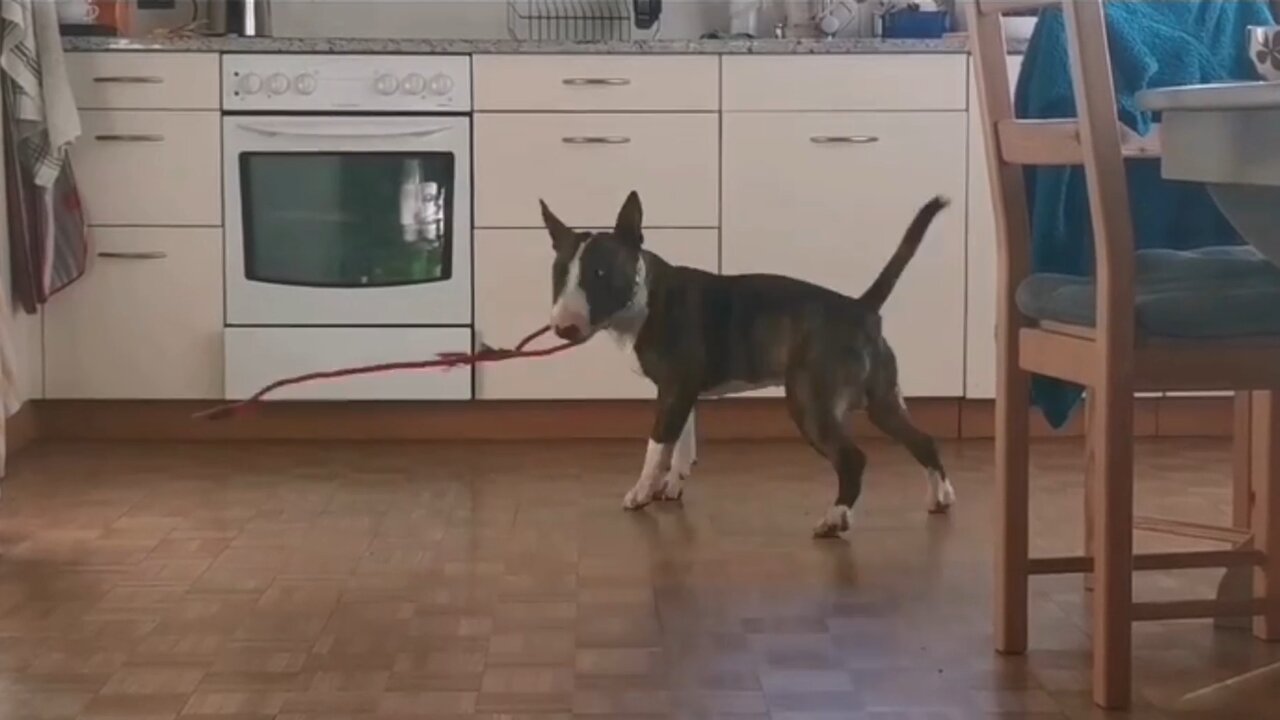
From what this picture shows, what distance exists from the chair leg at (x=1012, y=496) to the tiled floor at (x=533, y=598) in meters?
0.06

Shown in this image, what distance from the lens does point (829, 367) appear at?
306 centimetres

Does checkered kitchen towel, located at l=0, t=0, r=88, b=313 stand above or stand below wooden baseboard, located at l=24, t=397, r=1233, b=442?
above

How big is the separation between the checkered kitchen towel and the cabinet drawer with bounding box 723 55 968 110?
155 cm

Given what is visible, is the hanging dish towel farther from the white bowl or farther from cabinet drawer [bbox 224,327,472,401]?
the white bowl

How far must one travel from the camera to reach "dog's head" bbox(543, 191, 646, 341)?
314 cm

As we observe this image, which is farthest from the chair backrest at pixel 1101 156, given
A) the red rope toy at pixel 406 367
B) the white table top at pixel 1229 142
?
the red rope toy at pixel 406 367

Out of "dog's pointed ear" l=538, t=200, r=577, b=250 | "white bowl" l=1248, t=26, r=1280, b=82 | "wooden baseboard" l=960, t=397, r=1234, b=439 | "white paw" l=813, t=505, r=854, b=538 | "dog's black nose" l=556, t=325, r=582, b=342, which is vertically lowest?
"white paw" l=813, t=505, r=854, b=538

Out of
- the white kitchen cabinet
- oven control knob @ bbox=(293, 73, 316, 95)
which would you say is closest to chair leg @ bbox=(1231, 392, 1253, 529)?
the white kitchen cabinet

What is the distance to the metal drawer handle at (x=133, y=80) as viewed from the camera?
3.91m

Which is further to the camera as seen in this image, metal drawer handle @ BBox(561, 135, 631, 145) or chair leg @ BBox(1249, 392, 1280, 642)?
metal drawer handle @ BBox(561, 135, 631, 145)

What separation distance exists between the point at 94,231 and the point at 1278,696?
9.73 ft

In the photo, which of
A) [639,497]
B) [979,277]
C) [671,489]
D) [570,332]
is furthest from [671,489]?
[979,277]

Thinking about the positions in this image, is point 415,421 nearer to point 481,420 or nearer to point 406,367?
point 481,420

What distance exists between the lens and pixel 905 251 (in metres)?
3.03
